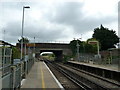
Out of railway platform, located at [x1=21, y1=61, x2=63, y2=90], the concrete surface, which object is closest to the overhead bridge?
the concrete surface

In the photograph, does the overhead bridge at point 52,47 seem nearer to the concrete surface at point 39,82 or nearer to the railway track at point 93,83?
the railway track at point 93,83

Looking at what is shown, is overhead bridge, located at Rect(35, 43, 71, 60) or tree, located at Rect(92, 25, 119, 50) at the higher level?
tree, located at Rect(92, 25, 119, 50)

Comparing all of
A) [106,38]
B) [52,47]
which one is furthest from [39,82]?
[106,38]

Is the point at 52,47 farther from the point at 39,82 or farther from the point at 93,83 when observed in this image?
the point at 39,82

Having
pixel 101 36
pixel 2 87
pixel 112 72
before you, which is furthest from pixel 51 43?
pixel 2 87

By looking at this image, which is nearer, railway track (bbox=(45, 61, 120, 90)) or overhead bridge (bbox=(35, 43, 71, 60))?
railway track (bbox=(45, 61, 120, 90))

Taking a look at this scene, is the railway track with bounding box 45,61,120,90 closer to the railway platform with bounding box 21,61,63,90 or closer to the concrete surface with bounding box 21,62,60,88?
the railway platform with bounding box 21,61,63,90

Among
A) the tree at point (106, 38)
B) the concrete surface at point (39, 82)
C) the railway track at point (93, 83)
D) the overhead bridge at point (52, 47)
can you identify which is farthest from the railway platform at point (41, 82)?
the tree at point (106, 38)

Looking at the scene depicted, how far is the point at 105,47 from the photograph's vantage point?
94188 mm

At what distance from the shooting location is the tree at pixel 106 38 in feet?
302

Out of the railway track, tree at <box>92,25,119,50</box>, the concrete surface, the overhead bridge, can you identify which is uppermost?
tree at <box>92,25,119,50</box>

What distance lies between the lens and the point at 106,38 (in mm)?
93062

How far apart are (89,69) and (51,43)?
173ft

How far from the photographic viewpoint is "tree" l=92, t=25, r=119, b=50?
302ft
